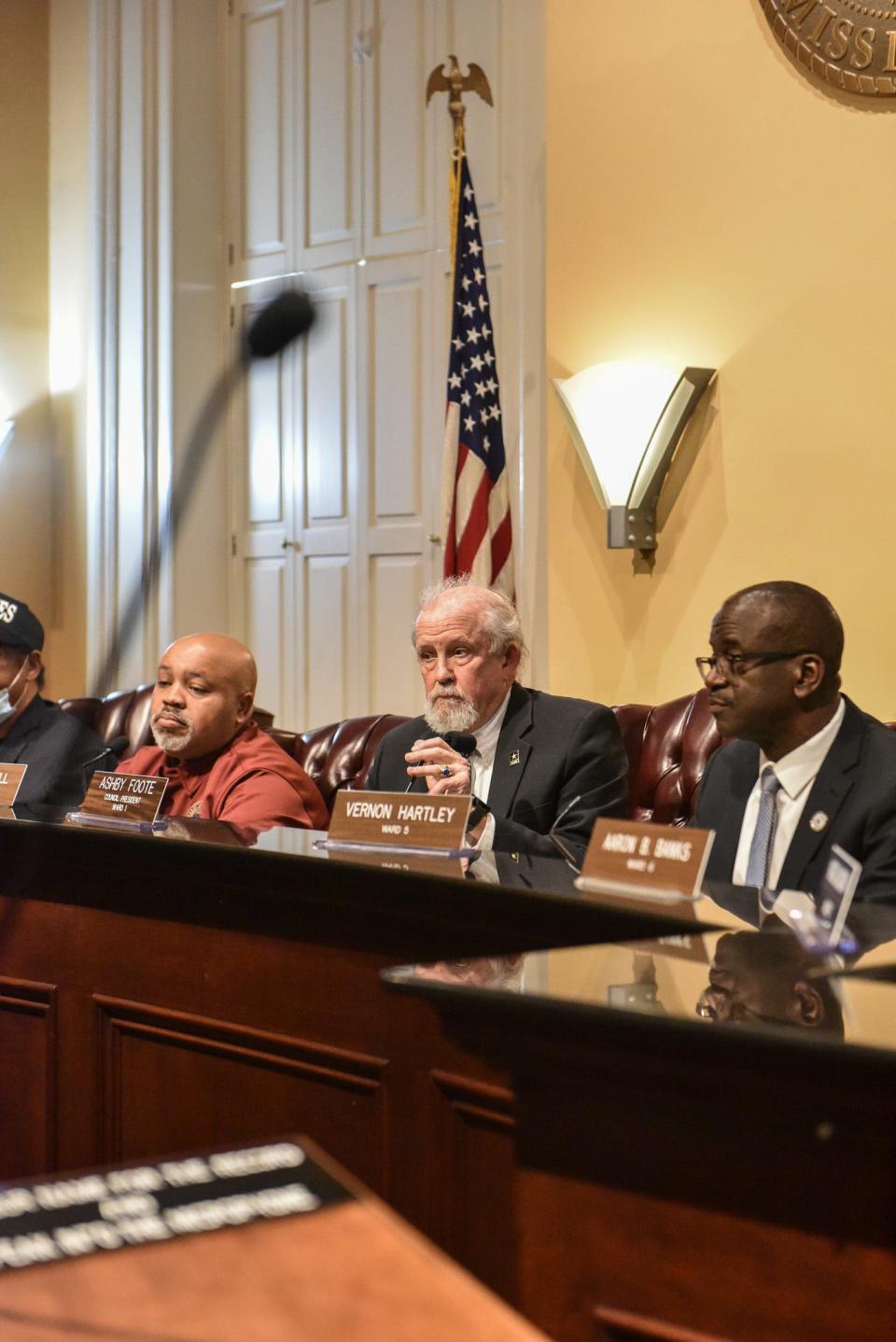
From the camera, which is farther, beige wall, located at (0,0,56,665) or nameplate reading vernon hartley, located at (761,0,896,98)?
beige wall, located at (0,0,56,665)

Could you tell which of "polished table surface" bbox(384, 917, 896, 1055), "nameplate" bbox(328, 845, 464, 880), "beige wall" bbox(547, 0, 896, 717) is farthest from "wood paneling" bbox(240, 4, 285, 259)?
"polished table surface" bbox(384, 917, 896, 1055)

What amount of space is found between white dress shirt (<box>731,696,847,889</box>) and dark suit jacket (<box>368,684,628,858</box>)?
0.55m

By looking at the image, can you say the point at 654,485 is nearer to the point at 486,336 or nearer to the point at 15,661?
the point at 486,336

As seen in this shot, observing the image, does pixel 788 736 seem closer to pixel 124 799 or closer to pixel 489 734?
pixel 489 734

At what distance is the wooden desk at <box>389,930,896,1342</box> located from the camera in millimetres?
992

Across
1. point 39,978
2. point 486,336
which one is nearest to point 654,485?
point 486,336

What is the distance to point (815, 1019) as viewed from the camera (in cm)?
104

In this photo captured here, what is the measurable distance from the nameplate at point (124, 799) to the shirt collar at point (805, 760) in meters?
1.02

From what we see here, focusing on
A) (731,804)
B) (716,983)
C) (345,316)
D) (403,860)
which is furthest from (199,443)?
(716,983)

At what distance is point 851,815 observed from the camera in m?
2.26

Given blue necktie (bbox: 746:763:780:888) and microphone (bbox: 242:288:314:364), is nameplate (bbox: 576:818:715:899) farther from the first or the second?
microphone (bbox: 242:288:314:364)

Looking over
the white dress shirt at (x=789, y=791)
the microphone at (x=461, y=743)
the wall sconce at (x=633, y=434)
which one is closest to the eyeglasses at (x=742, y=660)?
the white dress shirt at (x=789, y=791)

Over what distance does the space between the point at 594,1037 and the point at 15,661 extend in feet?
10.4

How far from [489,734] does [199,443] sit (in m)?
Answer: 3.46
